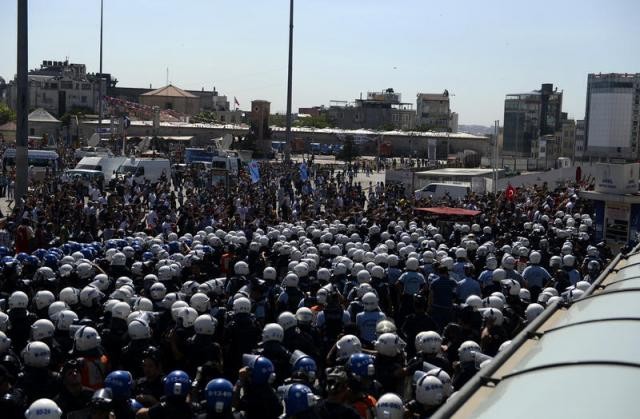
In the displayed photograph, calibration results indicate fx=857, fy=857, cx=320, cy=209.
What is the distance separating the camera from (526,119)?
4245 inches

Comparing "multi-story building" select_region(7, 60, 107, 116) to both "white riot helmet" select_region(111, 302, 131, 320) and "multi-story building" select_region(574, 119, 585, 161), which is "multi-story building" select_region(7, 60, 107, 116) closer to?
"multi-story building" select_region(574, 119, 585, 161)

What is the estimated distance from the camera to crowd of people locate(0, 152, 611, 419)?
20.4 feet

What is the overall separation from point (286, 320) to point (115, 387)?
2.51 m

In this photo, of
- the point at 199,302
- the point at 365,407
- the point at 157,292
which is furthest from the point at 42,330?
the point at 365,407

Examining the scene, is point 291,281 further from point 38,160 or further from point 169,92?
point 169,92

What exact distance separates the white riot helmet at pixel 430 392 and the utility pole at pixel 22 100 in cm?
1786

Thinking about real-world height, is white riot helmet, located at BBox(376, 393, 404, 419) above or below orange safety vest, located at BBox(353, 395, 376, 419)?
above

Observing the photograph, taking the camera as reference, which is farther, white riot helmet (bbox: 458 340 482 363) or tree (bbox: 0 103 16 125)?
tree (bbox: 0 103 16 125)

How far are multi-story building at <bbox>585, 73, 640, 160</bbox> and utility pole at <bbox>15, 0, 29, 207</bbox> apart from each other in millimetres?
87171

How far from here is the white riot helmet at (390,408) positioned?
5547 mm

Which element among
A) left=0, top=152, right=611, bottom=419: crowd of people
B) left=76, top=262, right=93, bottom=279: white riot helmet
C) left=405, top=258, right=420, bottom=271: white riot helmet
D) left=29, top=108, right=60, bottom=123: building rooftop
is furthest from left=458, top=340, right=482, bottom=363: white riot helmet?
left=29, top=108, right=60, bottom=123: building rooftop

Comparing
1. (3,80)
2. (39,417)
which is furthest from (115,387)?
(3,80)

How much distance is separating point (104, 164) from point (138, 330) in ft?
113

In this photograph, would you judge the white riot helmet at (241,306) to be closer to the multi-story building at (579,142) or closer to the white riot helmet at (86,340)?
the white riot helmet at (86,340)
